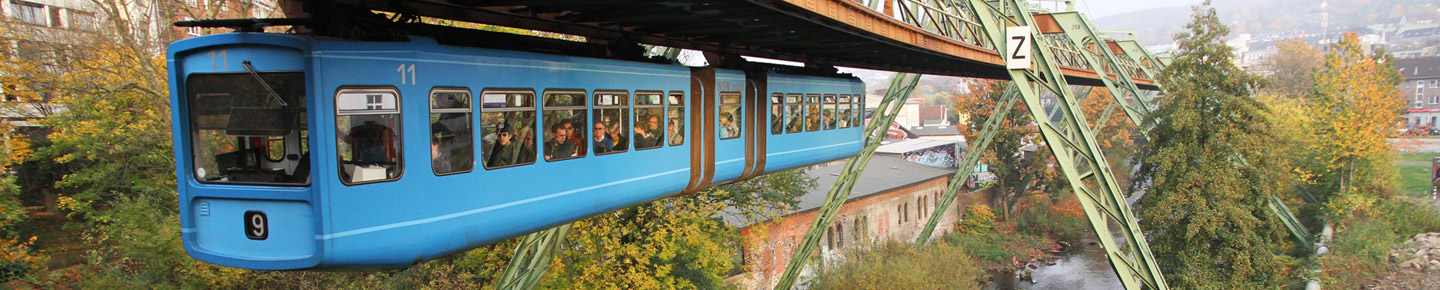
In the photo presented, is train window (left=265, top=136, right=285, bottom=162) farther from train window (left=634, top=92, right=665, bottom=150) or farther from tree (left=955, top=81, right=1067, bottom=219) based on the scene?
tree (left=955, top=81, right=1067, bottom=219)

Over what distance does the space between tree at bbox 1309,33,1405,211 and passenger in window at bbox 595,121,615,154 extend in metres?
29.9

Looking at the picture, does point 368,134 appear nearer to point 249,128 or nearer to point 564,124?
point 249,128

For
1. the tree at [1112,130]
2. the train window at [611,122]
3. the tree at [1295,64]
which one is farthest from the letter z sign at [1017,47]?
the tree at [1295,64]

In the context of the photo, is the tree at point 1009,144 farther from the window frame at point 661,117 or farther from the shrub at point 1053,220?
the window frame at point 661,117

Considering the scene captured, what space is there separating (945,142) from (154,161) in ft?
142

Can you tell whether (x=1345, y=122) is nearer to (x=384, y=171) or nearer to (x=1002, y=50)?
(x=1002, y=50)

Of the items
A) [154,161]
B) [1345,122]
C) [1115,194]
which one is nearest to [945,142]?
[1345,122]

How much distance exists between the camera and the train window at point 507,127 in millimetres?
5809

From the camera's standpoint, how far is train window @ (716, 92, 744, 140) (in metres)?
9.42

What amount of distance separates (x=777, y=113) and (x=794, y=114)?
22.1 inches

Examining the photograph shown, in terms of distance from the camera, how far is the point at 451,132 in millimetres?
5527

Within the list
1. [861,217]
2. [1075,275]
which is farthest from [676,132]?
[1075,275]

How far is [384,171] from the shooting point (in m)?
5.09

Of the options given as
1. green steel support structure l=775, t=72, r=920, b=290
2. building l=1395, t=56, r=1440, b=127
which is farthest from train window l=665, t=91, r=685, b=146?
building l=1395, t=56, r=1440, b=127
